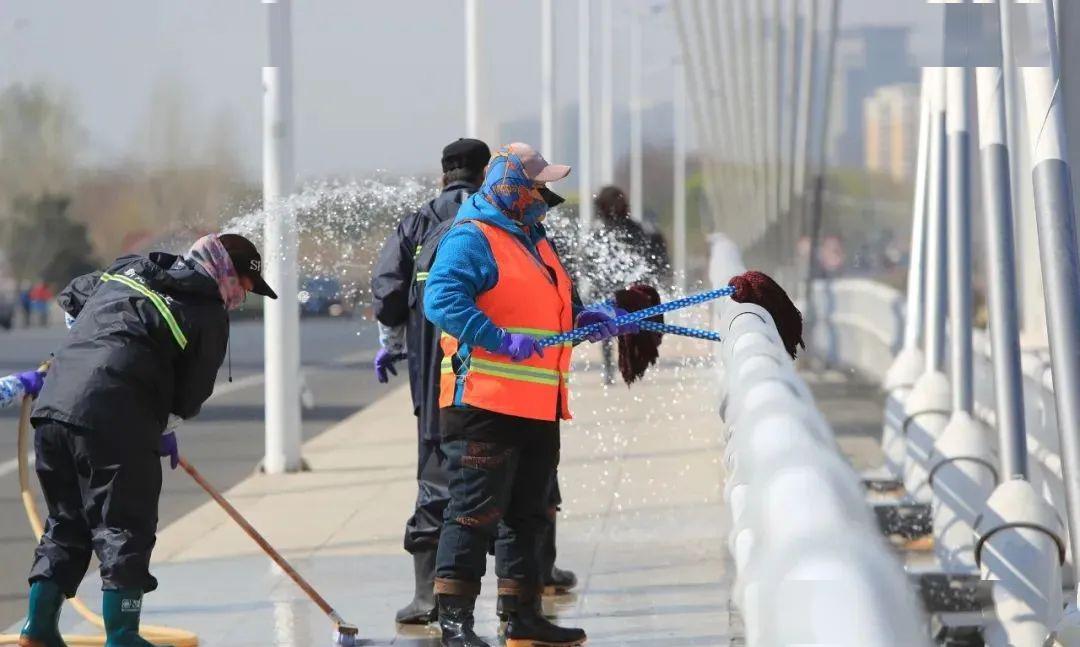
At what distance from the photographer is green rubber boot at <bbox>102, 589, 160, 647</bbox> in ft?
18.3

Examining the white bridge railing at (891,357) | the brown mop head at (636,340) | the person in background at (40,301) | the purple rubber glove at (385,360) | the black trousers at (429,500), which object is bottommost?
the person in background at (40,301)

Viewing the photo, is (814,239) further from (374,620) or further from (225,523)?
(374,620)

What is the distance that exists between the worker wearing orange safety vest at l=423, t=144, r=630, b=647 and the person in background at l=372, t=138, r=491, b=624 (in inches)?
26.0

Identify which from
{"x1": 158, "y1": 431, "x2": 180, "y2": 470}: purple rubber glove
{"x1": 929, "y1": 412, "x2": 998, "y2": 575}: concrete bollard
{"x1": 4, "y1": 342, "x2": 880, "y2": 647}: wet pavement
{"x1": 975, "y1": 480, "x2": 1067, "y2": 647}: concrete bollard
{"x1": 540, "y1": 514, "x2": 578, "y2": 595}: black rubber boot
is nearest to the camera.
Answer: {"x1": 158, "y1": 431, "x2": 180, "y2": 470}: purple rubber glove

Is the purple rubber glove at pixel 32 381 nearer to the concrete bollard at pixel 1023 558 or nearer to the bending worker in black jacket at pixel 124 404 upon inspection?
the bending worker in black jacket at pixel 124 404

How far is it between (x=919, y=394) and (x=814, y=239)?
28.3ft

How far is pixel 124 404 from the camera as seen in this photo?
5512 millimetres

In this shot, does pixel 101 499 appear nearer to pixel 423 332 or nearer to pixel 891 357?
pixel 423 332

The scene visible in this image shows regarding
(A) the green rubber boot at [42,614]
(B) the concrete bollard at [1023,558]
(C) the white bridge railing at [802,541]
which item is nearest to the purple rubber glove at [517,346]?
(C) the white bridge railing at [802,541]

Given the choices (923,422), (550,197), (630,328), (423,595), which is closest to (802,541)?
(630,328)

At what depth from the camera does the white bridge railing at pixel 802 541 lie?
7.02 feet

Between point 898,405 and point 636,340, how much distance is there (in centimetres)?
608

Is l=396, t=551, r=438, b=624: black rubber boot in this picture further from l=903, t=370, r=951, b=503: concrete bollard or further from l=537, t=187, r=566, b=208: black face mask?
l=903, t=370, r=951, b=503: concrete bollard

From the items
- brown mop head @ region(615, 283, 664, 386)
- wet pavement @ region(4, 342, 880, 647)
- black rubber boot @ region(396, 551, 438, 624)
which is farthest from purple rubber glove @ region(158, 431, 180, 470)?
brown mop head @ region(615, 283, 664, 386)
